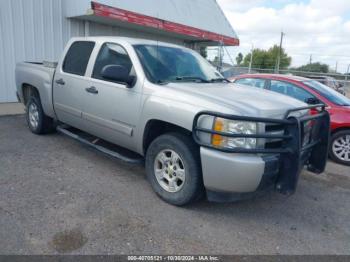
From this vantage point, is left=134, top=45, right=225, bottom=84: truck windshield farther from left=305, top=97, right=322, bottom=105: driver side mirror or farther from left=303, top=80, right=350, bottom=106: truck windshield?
left=303, top=80, right=350, bottom=106: truck windshield

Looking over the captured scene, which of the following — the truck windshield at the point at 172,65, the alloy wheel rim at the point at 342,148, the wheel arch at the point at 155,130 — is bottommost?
the alloy wheel rim at the point at 342,148

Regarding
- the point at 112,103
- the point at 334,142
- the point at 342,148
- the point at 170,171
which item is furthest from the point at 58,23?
the point at 342,148

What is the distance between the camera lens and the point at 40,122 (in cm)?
578

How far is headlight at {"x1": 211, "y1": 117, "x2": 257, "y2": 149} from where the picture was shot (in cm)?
292

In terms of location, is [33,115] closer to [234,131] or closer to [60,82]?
[60,82]

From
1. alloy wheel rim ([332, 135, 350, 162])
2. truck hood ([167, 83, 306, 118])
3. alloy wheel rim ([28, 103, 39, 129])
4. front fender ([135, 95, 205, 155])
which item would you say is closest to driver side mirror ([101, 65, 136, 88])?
front fender ([135, 95, 205, 155])

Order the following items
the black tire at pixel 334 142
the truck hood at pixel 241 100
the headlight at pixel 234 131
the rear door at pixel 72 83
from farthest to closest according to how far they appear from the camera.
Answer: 1. the black tire at pixel 334 142
2. the rear door at pixel 72 83
3. the truck hood at pixel 241 100
4. the headlight at pixel 234 131

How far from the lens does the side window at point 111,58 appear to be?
13.2 ft

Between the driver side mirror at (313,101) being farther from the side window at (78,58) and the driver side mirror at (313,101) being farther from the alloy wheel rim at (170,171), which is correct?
the side window at (78,58)

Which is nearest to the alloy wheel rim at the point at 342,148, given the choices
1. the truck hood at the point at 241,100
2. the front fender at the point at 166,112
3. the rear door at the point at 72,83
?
the truck hood at the point at 241,100

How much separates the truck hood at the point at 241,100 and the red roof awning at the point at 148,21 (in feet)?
22.8

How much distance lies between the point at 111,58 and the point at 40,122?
2.44 m

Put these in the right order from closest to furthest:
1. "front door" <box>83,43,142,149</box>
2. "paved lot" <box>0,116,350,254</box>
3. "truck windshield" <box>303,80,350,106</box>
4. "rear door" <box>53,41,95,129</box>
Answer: "paved lot" <box>0,116,350,254</box>
"front door" <box>83,43,142,149</box>
"rear door" <box>53,41,95,129</box>
"truck windshield" <box>303,80,350,106</box>

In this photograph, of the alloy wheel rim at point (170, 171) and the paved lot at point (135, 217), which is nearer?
the paved lot at point (135, 217)
